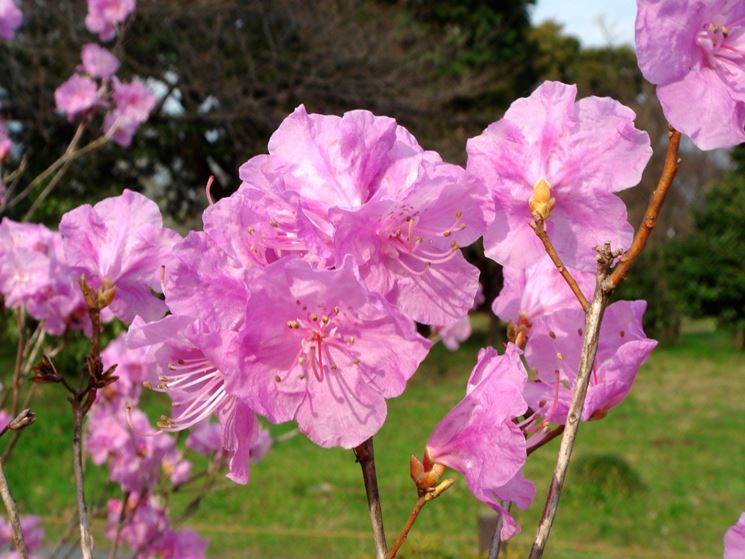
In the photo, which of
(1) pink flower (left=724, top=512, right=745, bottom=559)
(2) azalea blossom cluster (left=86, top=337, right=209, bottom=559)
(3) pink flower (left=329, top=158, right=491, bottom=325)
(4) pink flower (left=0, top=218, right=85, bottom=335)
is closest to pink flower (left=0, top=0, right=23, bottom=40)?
(2) azalea blossom cluster (left=86, top=337, right=209, bottom=559)

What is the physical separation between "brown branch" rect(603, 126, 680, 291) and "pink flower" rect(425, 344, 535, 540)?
111mm

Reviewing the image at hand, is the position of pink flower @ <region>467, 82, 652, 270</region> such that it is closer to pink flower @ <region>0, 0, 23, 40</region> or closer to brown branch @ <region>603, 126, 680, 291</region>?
brown branch @ <region>603, 126, 680, 291</region>

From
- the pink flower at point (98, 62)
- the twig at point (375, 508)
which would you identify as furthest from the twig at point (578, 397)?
the pink flower at point (98, 62)

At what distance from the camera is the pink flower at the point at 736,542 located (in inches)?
33.8

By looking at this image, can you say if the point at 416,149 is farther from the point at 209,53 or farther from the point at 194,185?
the point at 194,185

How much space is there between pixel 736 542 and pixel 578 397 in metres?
0.23

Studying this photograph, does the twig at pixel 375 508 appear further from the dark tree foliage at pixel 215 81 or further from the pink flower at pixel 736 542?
the dark tree foliage at pixel 215 81

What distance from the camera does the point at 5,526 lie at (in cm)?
321

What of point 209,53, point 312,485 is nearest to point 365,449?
point 312,485

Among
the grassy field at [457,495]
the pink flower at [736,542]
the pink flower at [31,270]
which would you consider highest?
the pink flower at [736,542]

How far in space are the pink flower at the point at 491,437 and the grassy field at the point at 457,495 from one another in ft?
7.72

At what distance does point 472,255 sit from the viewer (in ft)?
44.9

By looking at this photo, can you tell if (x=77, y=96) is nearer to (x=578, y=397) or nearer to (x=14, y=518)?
(x=14, y=518)

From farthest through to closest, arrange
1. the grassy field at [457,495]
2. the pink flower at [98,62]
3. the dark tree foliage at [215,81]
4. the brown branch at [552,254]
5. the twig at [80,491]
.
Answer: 1. the dark tree foliage at [215,81]
2. the grassy field at [457,495]
3. the pink flower at [98,62]
4. the twig at [80,491]
5. the brown branch at [552,254]
